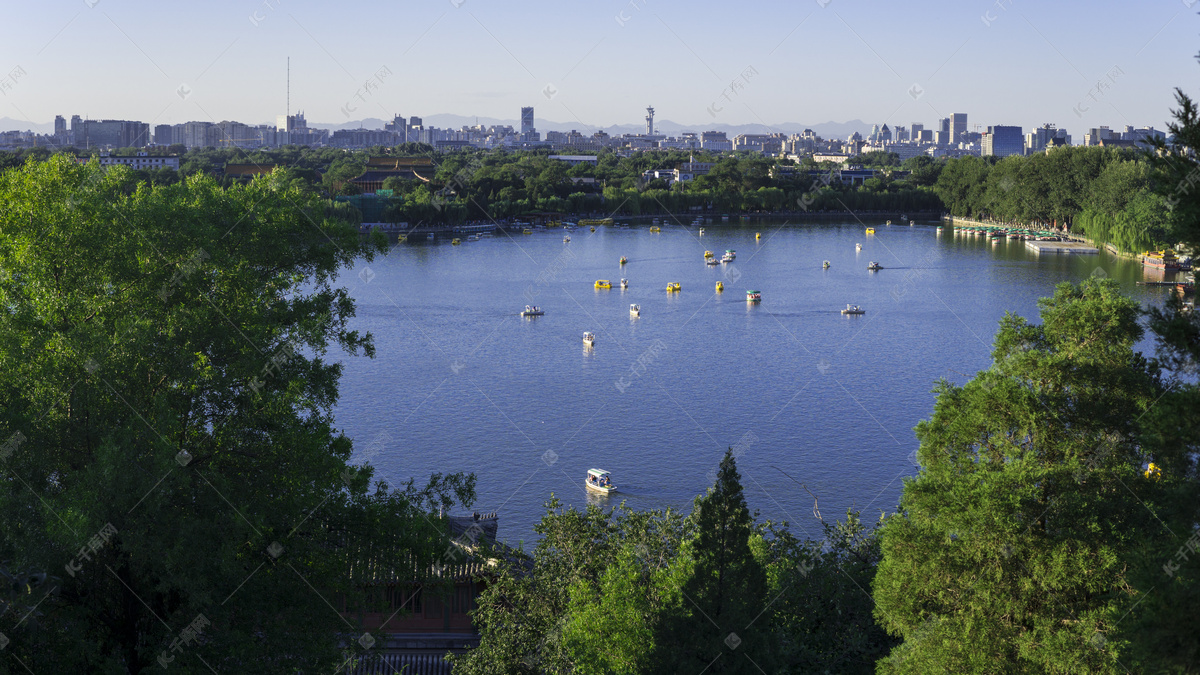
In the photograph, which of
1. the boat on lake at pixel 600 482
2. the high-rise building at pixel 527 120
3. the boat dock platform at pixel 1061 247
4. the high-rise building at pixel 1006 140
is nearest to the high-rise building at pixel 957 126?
the high-rise building at pixel 1006 140

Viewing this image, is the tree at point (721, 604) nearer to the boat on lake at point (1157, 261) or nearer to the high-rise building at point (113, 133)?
the boat on lake at point (1157, 261)

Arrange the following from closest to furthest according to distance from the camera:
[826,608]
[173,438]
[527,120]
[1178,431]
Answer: [1178,431]
[173,438]
[826,608]
[527,120]

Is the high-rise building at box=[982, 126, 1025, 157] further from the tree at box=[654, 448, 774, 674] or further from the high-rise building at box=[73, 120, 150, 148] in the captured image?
the tree at box=[654, 448, 774, 674]

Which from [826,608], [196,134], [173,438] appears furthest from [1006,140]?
[173,438]

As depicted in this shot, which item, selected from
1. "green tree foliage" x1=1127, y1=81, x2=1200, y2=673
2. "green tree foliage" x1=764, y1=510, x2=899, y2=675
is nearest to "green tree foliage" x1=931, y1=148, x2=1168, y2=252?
"green tree foliage" x1=764, y1=510, x2=899, y2=675

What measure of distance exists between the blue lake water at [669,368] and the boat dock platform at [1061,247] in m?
1.89

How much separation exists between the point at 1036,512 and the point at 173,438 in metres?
4.57

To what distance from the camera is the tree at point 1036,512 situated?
4867 millimetres

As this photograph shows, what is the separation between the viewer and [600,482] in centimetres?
1264

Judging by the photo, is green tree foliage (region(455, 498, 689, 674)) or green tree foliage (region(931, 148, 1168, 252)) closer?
green tree foliage (region(455, 498, 689, 674))

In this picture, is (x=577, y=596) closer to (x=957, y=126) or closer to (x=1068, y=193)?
(x=1068, y=193)

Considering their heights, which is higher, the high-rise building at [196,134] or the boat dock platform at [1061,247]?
the high-rise building at [196,134]

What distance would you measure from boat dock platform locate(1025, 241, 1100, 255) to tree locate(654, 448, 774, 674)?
38234 mm

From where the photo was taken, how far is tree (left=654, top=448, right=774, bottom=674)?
4.66 metres
